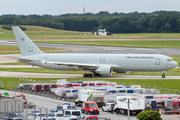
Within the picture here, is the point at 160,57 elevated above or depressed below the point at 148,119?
above

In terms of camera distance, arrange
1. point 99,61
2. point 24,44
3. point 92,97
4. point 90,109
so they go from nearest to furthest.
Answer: point 90,109 < point 92,97 < point 99,61 < point 24,44

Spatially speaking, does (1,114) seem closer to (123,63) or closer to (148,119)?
(148,119)

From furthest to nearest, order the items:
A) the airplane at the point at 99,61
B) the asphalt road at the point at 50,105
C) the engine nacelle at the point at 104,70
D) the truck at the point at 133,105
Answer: the airplane at the point at 99,61, the engine nacelle at the point at 104,70, the truck at the point at 133,105, the asphalt road at the point at 50,105

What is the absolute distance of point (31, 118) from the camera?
33.1 meters

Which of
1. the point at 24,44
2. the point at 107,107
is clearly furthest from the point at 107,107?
the point at 24,44

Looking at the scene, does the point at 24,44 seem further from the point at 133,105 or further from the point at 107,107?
the point at 133,105

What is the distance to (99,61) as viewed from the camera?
235 ft

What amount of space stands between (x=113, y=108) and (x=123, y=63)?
29771 mm

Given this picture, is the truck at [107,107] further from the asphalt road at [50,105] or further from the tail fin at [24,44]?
the tail fin at [24,44]

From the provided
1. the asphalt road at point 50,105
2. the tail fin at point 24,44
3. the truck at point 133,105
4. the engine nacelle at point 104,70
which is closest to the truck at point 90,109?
the asphalt road at point 50,105

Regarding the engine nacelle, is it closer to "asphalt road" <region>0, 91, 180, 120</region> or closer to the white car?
"asphalt road" <region>0, 91, 180, 120</region>

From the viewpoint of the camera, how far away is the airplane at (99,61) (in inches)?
2731

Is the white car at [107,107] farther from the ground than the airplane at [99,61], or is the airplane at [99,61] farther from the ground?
the airplane at [99,61]

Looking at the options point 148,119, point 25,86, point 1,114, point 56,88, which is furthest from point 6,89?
point 148,119
